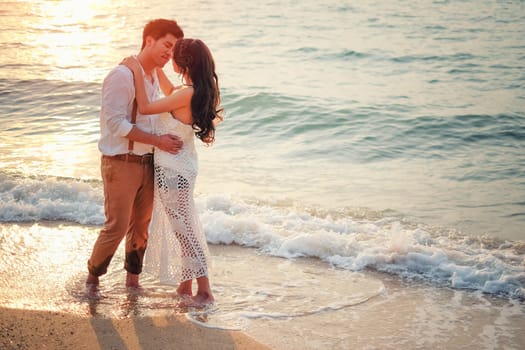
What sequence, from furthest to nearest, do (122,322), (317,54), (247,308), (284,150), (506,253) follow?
(317,54)
(284,150)
(506,253)
(247,308)
(122,322)

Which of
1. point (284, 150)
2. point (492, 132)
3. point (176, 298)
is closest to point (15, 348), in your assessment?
point (176, 298)

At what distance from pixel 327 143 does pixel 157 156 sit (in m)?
6.25

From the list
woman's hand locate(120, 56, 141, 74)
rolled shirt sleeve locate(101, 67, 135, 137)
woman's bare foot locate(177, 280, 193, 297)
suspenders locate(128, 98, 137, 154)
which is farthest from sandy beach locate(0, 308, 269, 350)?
→ woman's hand locate(120, 56, 141, 74)

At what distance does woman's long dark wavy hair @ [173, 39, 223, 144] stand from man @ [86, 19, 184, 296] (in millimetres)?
182

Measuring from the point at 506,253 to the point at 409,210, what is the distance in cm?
145

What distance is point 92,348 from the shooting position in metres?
4.19

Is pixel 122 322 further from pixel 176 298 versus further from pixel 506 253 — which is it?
pixel 506 253

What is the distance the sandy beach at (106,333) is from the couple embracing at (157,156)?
1.50 ft

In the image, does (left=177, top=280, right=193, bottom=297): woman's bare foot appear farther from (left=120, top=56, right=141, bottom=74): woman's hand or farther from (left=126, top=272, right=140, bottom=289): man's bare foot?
(left=120, top=56, right=141, bottom=74): woman's hand

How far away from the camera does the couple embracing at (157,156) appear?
4.62 m

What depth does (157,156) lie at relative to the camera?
4.82 meters

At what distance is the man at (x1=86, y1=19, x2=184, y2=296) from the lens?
4.61 m

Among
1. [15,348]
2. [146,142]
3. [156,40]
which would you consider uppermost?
[156,40]

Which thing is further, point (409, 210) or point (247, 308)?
point (409, 210)
